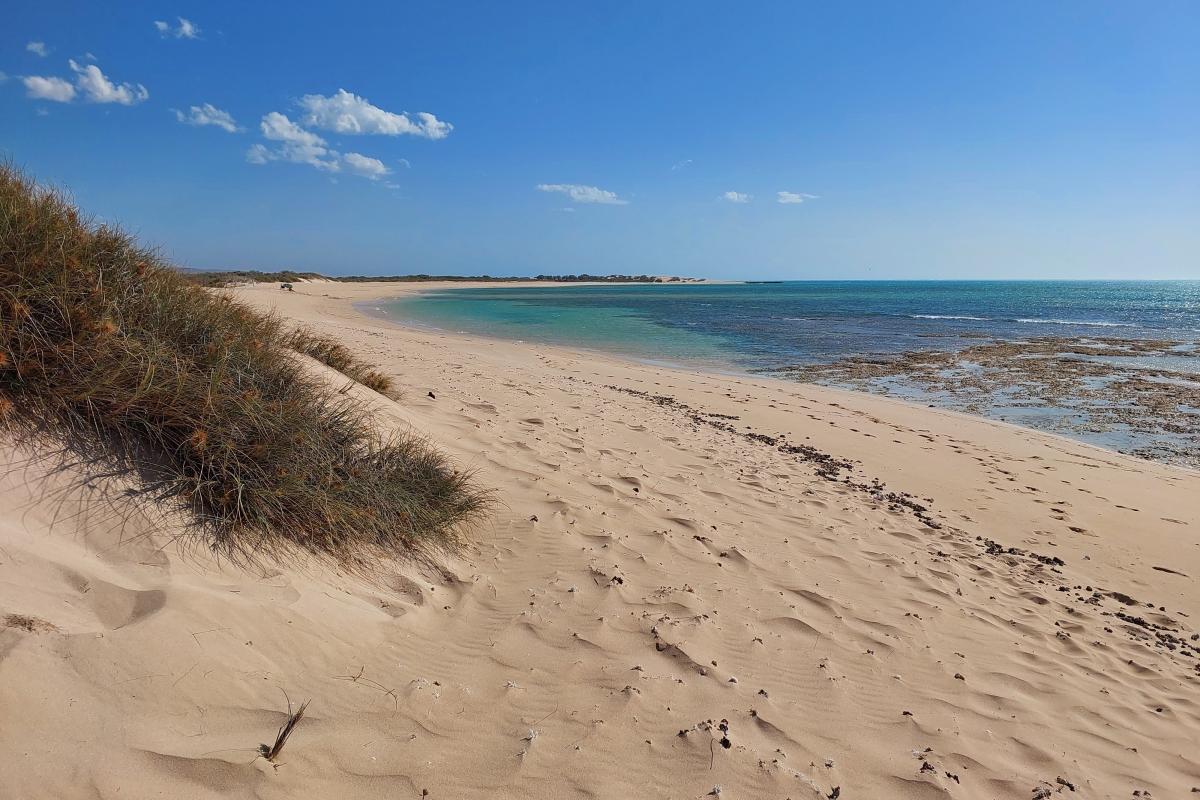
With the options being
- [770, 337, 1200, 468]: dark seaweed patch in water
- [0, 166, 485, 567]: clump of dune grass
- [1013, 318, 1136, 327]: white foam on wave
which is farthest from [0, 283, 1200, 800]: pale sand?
[1013, 318, 1136, 327]: white foam on wave

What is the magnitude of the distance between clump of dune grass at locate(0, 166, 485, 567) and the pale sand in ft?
0.96

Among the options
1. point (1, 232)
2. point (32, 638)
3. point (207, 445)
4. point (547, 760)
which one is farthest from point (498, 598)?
point (1, 232)

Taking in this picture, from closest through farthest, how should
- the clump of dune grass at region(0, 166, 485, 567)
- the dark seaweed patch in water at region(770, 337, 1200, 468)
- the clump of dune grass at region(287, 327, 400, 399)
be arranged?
the clump of dune grass at region(0, 166, 485, 567)
the clump of dune grass at region(287, 327, 400, 399)
the dark seaweed patch in water at region(770, 337, 1200, 468)

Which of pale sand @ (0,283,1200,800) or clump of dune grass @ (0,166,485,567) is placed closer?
pale sand @ (0,283,1200,800)

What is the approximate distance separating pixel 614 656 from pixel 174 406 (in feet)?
8.95

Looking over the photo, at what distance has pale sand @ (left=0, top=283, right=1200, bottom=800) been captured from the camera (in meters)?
2.24

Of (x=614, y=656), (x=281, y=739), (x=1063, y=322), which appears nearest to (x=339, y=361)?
(x=614, y=656)

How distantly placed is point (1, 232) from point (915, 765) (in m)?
5.32

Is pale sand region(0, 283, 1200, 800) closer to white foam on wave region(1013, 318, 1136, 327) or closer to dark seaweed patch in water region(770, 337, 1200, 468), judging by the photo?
dark seaweed patch in water region(770, 337, 1200, 468)

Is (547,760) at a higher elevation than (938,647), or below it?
higher

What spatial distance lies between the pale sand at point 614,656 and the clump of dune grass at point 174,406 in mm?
292

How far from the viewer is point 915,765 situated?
283 centimetres

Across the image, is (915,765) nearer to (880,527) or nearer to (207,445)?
(880,527)

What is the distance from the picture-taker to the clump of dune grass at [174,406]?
315cm
